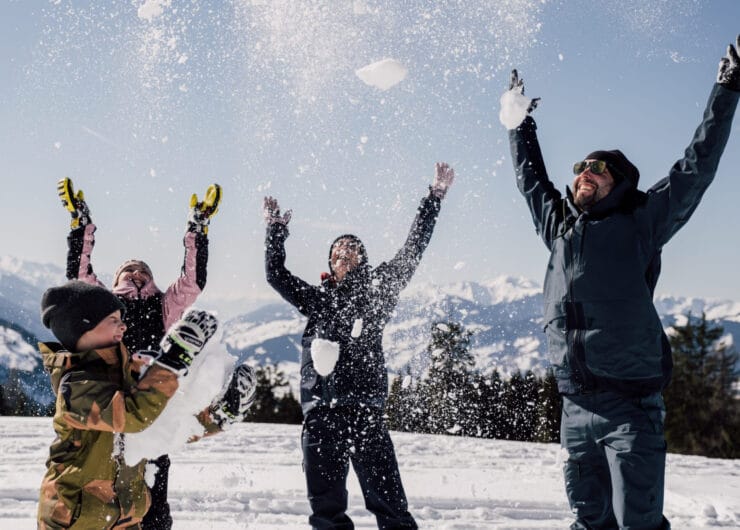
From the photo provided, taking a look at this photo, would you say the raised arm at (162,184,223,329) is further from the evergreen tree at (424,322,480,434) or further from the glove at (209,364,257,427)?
the evergreen tree at (424,322,480,434)

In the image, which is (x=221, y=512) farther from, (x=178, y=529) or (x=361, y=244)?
(x=361, y=244)

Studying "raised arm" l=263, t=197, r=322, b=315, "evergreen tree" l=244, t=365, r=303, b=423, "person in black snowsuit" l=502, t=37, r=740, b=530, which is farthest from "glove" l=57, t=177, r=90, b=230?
"evergreen tree" l=244, t=365, r=303, b=423

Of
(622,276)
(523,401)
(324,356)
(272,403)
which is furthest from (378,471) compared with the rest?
(272,403)

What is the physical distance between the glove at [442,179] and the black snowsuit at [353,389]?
0.38ft

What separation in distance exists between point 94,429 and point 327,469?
1.59m

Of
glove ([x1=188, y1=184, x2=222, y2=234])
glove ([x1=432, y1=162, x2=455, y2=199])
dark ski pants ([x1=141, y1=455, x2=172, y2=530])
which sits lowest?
dark ski pants ([x1=141, y1=455, x2=172, y2=530])

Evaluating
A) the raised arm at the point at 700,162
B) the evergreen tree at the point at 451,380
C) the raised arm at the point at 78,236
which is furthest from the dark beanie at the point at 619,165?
the evergreen tree at the point at 451,380

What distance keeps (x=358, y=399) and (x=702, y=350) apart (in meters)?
37.1

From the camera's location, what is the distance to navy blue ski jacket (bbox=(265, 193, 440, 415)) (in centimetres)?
363

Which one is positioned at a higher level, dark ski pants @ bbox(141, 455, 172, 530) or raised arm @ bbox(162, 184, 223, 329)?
raised arm @ bbox(162, 184, 223, 329)

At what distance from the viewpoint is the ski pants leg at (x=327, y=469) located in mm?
3502

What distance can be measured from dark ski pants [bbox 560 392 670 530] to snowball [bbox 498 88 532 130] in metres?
1.54

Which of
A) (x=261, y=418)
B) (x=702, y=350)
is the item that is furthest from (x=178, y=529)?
(x=702, y=350)

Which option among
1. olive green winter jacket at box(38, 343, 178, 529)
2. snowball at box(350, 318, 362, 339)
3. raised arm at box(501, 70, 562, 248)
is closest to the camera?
olive green winter jacket at box(38, 343, 178, 529)
